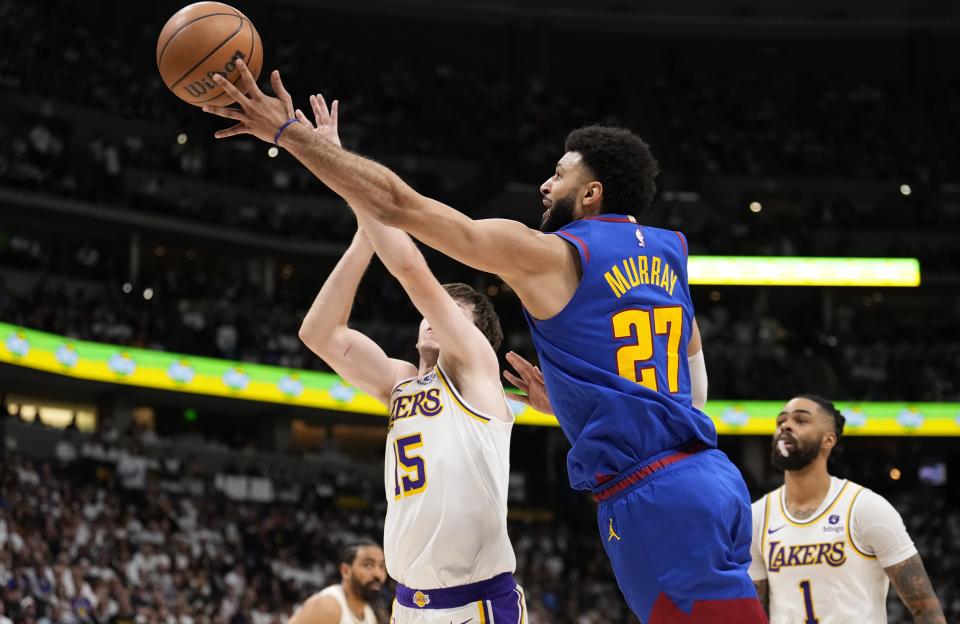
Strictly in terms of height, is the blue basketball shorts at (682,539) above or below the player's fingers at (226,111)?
below

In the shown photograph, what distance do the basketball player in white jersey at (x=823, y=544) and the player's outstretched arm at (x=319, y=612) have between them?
2.42 metres

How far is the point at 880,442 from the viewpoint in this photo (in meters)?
35.5

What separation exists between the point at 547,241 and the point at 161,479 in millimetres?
20741

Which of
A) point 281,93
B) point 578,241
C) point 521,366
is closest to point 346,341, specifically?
point 521,366

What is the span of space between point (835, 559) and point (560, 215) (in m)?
3.19

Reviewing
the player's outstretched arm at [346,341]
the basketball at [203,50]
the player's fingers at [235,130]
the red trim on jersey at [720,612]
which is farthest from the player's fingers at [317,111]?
the red trim on jersey at [720,612]

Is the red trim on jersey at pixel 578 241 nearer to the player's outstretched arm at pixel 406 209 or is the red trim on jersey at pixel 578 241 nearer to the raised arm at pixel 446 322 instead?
the player's outstretched arm at pixel 406 209

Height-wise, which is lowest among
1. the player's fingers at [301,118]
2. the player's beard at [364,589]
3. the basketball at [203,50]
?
the player's beard at [364,589]

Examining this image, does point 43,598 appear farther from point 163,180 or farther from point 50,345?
point 163,180

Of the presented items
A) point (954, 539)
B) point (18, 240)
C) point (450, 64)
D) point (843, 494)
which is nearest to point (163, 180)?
point (18, 240)

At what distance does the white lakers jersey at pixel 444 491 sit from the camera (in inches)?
194

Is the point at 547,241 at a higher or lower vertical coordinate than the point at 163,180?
lower

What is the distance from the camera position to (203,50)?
15.2 ft

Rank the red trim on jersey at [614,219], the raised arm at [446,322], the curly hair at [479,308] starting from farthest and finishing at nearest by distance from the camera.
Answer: the curly hair at [479,308] < the raised arm at [446,322] < the red trim on jersey at [614,219]
